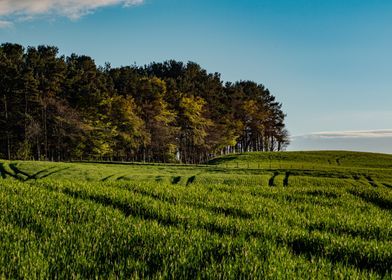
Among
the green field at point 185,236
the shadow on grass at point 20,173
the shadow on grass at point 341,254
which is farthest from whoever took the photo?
the shadow on grass at point 20,173

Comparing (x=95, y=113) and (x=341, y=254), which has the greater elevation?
(x=95, y=113)

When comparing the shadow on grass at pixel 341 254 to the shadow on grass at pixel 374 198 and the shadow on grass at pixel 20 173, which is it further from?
the shadow on grass at pixel 20 173

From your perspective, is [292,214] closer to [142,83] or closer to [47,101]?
[47,101]

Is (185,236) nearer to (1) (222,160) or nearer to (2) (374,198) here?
(2) (374,198)

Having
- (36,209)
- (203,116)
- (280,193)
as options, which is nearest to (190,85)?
(203,116)

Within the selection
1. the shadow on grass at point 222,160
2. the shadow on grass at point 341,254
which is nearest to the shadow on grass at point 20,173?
the shadow on grass at point 341,254

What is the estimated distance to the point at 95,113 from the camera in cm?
7831

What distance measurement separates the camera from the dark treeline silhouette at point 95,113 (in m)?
72.2

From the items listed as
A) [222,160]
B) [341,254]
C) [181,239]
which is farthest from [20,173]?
[222,160]

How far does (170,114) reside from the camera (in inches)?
3494

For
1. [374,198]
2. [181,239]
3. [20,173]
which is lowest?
[20,173]

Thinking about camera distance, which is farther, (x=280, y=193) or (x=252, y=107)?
(x=252, y=107)

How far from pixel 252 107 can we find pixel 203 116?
2113 cm

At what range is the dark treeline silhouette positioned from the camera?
72.2 m
